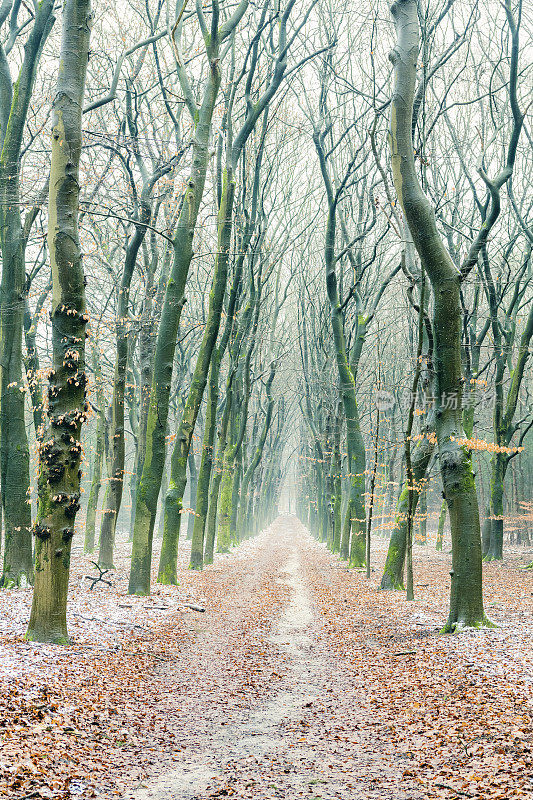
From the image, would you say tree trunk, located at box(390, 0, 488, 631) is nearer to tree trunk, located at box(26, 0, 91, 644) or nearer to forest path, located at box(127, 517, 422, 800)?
forest path, located at box(127, 517, 422, 800)

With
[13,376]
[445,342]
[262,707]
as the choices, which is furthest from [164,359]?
[262,707]

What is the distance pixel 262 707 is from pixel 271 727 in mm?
634

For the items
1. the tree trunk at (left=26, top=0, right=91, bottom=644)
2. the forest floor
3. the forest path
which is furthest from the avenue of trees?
the forest path

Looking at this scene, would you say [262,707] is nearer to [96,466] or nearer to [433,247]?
[433,247]

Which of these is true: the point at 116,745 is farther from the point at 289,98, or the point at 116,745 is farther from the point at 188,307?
the point at 188,307

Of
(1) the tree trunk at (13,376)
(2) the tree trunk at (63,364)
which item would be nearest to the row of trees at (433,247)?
(2) the tree trunk at (63,364)

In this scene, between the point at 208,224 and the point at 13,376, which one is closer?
the point at 13,376

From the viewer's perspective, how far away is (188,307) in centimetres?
2847

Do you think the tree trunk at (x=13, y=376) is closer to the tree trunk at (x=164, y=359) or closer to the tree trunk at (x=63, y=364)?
the tree trunk at (x=164, y=359)

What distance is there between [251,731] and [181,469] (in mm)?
8806

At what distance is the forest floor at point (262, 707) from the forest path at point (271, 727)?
0.07ft

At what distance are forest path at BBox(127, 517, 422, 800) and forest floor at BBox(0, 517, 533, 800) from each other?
0.02 metres

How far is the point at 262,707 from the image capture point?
6.03 m

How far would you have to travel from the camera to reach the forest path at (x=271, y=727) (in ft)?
13.5
